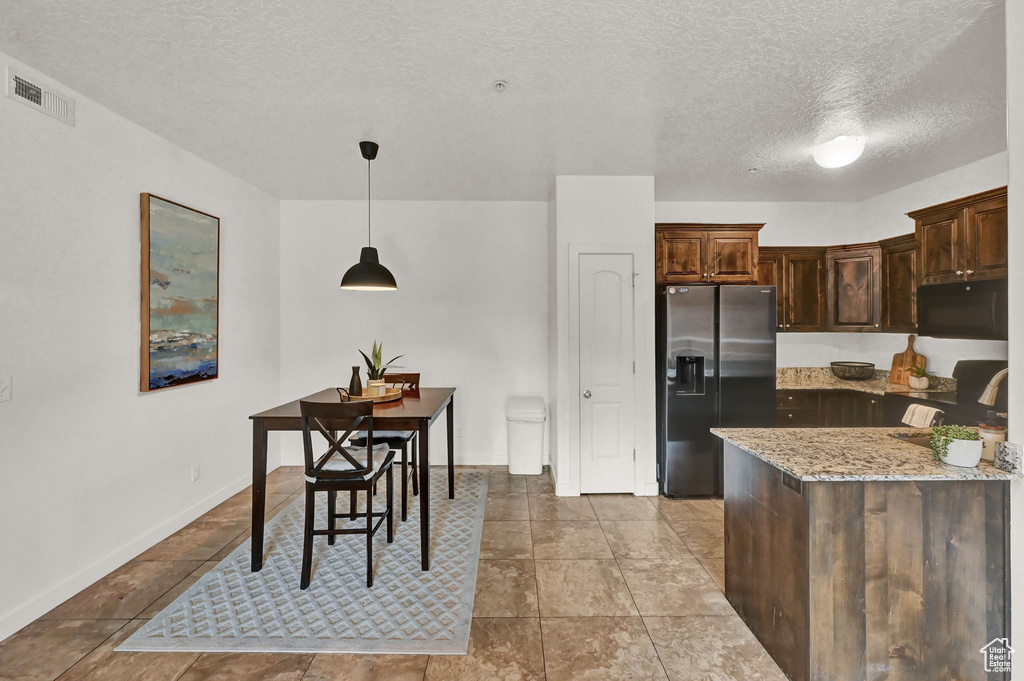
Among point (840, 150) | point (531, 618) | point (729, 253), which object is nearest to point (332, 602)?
point (531, 618)

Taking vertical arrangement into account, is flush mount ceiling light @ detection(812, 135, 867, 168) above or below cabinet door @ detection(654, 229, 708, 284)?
above

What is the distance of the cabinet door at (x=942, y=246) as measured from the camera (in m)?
3.28

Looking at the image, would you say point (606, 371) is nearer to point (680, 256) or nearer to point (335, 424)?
point (680, 256)

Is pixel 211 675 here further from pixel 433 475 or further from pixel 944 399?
pixel 944 399

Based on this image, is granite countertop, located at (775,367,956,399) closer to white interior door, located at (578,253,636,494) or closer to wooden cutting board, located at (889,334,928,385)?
wooden cutting board, located at (889,334,928,385)

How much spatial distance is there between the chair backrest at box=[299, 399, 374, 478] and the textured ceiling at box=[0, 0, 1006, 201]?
1.69 m

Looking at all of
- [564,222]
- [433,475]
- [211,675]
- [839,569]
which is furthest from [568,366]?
[211,675]

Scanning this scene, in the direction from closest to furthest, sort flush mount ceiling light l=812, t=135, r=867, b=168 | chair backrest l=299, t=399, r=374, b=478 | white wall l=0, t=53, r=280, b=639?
white wall l=0, t=53, r=280, b=639, chair backrest l=299, t=399, r=374, b=478, flush mount ceiling light l=812, t=135, r=867, b=168

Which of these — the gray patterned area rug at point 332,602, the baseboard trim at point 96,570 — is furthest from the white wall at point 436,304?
the gray patterned area rug at point 332,602

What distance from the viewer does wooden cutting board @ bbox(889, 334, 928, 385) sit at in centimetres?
404

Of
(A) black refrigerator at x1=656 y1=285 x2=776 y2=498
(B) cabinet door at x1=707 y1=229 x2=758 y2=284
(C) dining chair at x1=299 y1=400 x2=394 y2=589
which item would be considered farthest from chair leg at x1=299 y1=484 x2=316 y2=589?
(B) cabinet door at x1=707 y1=229 x2=758 y2=284

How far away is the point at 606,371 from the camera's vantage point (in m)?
3.89

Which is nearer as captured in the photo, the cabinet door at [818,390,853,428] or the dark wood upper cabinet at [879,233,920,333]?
the dark wood upper cabinet at [879,233,920,333]

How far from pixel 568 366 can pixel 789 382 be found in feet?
7.87
